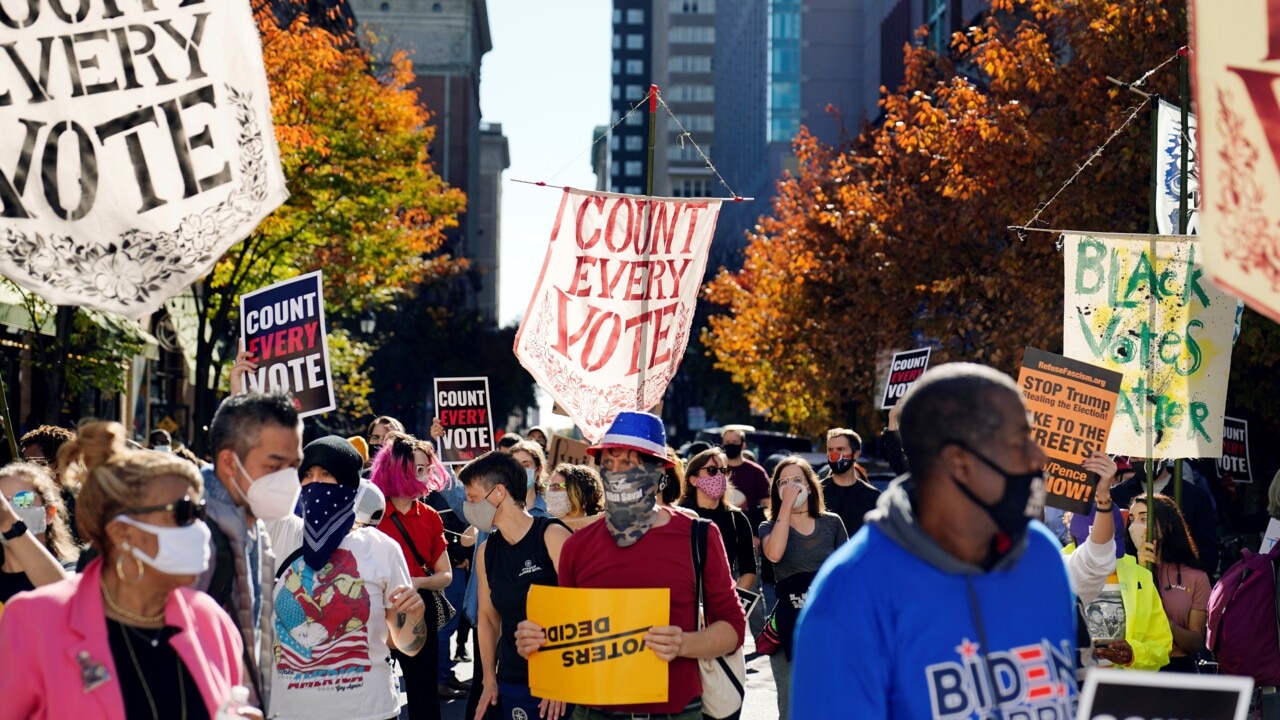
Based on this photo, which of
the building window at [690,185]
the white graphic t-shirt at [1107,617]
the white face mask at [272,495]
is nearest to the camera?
the white face mask at [272,495]

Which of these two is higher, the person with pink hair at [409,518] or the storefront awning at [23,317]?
the storefront awning at [23,317]

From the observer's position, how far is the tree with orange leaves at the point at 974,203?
71.7 feet

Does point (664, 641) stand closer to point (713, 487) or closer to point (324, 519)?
point (324, 519)

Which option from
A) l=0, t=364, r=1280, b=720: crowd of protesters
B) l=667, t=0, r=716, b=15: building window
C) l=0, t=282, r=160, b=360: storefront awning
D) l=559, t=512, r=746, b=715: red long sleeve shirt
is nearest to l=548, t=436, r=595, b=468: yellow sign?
l=0, t=364, r=1280, b=720: crowd of protesters

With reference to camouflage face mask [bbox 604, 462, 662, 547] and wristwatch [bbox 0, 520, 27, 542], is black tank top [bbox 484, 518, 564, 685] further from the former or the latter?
wristwatch [bbox 0, 520, 27, 542]

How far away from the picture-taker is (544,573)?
7012mm

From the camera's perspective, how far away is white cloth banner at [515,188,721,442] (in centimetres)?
1049

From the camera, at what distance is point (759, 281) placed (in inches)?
1485

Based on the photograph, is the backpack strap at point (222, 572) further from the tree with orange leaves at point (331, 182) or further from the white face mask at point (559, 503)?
the tree with orange leaves at point (331, 182)

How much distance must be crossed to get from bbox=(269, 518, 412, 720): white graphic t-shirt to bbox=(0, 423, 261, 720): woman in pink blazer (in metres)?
2.06

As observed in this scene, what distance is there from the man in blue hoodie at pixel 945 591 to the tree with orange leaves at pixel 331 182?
22600 mm

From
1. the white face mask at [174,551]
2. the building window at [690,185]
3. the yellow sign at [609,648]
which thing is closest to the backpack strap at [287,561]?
the yellow sign at [609,648]

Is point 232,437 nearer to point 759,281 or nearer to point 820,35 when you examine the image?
point 759,281

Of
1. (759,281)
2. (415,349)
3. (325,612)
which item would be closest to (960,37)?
(759,281)
